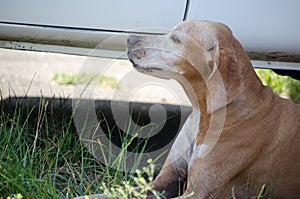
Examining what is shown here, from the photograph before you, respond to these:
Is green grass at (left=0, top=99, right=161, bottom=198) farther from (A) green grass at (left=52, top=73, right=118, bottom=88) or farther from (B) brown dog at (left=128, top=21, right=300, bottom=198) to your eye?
(A) green grass at (left=52, top=73, right=118, bottom=88)

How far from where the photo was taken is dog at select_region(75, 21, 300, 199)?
3.15 metres

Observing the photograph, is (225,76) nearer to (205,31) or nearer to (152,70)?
(205,31)

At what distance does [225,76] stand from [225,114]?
0.68 ft

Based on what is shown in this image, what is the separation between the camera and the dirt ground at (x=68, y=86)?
562cm

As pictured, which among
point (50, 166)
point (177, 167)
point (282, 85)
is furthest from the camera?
point (282, 85)

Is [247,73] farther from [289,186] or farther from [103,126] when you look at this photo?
[103,126]

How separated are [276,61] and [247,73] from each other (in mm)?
693

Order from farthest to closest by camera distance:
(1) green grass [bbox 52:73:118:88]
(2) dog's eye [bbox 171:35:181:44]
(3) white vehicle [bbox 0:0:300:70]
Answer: (1) green grass [bbox 52:73:118:88]
(3) white vehicle [bbox 0:0:300:70]
(2) dog's eye [bbox 171:35:181:44]

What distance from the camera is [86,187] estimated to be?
3361 mm

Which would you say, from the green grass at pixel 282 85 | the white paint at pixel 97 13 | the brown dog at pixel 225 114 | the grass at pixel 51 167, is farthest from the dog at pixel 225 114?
the green grass at pixel 282 85

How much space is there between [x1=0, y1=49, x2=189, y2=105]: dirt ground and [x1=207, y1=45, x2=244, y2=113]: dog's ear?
1692 mm

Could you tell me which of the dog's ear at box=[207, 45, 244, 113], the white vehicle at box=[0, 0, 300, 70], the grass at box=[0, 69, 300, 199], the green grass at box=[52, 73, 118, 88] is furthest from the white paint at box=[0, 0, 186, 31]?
the green grass at box=[52, 73, 118, 88]

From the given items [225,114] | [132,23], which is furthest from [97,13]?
[225,114]

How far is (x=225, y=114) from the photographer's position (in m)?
3.21
